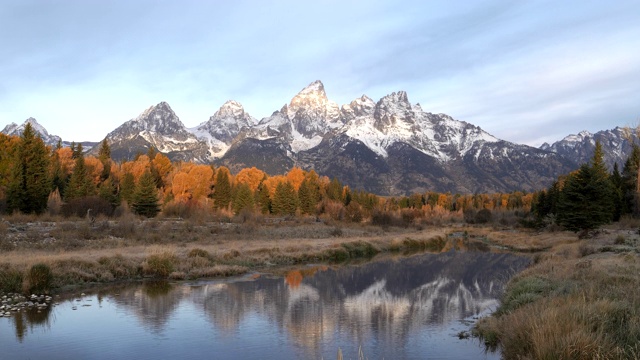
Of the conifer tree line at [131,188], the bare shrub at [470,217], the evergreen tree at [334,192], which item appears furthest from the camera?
the evergreen tree at [334,192]

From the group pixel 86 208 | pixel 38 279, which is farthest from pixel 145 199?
pixel 38 279

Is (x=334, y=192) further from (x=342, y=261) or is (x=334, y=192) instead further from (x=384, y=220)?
(x=342, y=261)

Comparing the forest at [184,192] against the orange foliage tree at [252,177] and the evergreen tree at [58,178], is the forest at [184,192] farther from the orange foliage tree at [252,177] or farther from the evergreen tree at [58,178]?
the orange foliage tree at [252,177]

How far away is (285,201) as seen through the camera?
4218 inches

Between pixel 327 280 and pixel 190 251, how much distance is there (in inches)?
427

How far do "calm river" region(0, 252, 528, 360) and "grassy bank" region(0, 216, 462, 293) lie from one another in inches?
96.2

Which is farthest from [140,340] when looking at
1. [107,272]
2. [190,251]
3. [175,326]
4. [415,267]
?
[415,267]

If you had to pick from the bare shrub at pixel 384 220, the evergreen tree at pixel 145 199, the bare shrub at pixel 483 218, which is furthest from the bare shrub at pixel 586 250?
the bare shrub at pixel 483 218

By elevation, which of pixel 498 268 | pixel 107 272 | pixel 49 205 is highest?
pixel 49 205

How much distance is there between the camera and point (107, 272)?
1061 inches

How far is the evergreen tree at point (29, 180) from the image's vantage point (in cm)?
5541

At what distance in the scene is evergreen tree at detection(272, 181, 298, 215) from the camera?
350 feet

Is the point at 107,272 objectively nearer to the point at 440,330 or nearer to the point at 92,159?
the point at 440,330

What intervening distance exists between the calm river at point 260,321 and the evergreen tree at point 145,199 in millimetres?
42398
